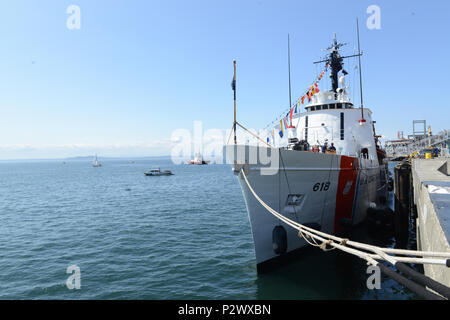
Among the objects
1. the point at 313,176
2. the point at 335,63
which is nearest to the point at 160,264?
the point at 313,176

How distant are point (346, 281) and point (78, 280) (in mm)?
9573

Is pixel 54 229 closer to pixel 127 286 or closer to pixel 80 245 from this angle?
pixel 80 245

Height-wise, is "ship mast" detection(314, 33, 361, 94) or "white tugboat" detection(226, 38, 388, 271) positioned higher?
"ship mast" detection(314, 33, 361, 94)

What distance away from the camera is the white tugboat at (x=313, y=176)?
29.3 feet

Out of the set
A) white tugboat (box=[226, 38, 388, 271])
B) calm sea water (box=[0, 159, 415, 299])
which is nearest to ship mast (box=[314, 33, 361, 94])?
white tugboat (box=[226, 38, 388, 271])

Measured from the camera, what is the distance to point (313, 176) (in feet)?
33.2

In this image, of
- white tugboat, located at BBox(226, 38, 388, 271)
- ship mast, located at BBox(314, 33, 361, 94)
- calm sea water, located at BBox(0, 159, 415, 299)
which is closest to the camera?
calm sea water, located at BBox(0, 159, 415, 299)

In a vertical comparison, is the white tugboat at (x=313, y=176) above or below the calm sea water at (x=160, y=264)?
above

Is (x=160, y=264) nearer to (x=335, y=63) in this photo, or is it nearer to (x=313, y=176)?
(x=313, y=176)

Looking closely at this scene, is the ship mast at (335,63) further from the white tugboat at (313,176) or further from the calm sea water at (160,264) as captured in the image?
the calm sea water at (160,264)

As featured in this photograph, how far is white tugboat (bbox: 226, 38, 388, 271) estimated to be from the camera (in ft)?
29.3

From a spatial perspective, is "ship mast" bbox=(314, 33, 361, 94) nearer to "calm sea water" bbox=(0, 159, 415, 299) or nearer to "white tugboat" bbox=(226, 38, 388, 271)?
"white tugboat" bbox=(226, 38, 388, 271)

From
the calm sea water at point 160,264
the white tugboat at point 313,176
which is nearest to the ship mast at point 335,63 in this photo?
the white tugboat at point 313,176

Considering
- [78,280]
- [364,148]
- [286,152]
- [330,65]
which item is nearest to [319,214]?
[286,152]
